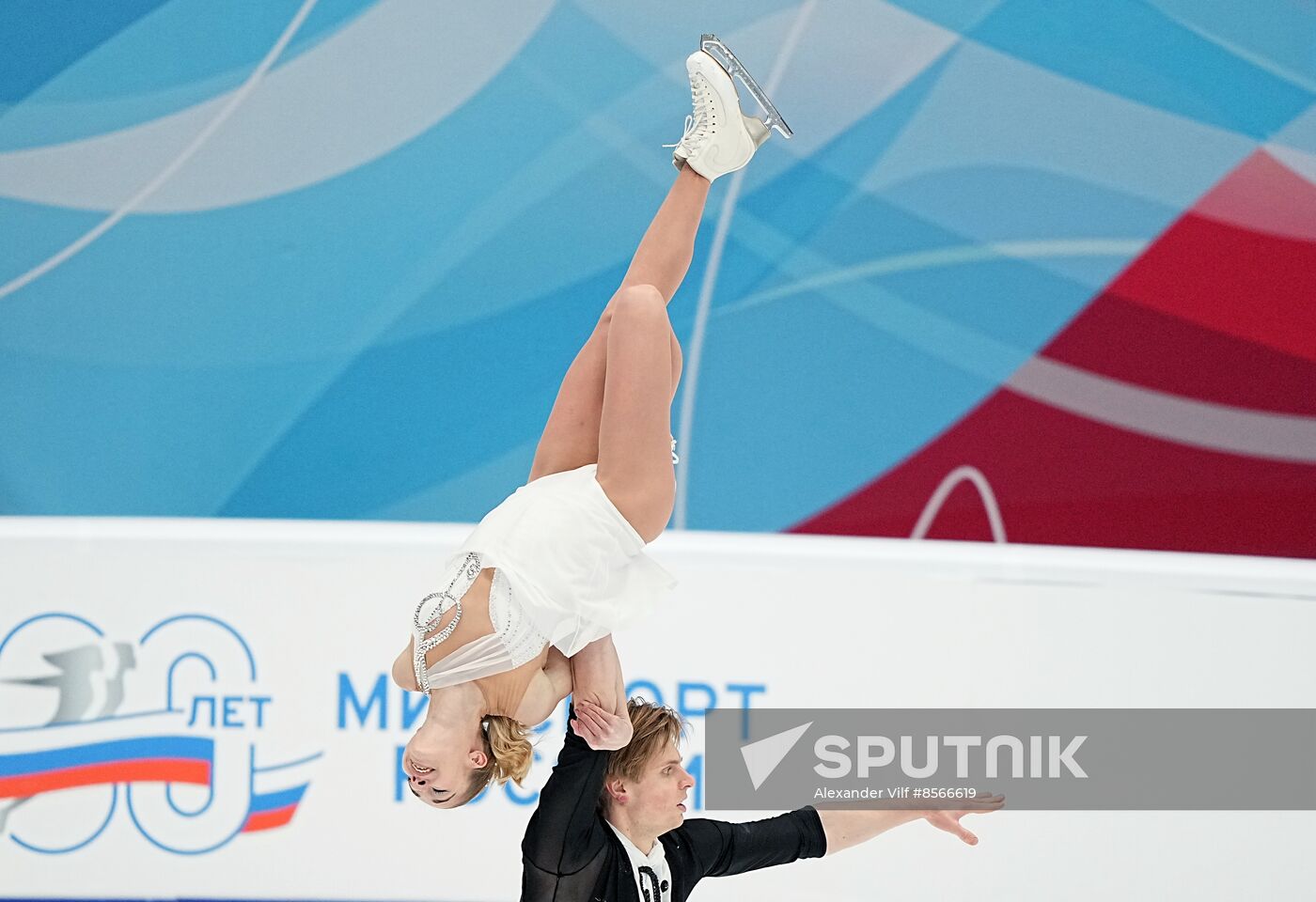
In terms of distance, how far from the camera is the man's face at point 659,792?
2.86 m

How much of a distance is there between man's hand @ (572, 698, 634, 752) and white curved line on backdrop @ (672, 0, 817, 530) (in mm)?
2411

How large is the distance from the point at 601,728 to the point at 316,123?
10.4 ft

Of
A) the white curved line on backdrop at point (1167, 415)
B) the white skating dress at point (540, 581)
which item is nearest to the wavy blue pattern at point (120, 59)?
the white skating dress at point (540, 581)

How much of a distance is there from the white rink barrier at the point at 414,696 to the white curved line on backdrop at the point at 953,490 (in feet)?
3.78

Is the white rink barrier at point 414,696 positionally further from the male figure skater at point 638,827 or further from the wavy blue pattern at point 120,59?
the wavy blue pattern at point 120,59

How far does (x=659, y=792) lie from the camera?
286cm

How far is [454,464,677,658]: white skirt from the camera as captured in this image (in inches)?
108

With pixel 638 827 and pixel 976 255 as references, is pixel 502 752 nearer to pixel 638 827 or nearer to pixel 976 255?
pixel 638 827

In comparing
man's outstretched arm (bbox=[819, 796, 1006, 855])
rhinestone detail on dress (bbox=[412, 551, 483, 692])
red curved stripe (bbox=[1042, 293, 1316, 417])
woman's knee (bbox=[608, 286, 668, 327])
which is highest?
red curved stripe (bbox=[1042, 293, 1316, 417])

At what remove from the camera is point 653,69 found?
4.99 meters

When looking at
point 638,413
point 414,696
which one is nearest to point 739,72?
point 638,413

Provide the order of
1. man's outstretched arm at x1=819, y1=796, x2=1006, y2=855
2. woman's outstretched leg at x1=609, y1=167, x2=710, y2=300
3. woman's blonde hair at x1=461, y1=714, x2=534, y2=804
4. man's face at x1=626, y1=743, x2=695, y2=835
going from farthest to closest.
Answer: man's outstretched arm at x1=819, y1=796, x2=1006, y2=855 → woman's outstretched leg at x1=609, y1=167, x2=710, y2=300 → man's face at x1=626, y1=743, x2=695, y2=835 → woman's blonde hair at x1=461, y1=714, x2=534, y2=804

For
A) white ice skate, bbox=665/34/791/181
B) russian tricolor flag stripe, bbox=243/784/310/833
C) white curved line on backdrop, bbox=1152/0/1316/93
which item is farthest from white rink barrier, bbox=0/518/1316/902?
white curved line on backdrop, bbox=1152/0/1316/93

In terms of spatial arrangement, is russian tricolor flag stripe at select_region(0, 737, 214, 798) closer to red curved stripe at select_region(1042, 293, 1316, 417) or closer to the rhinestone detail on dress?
the rhinestone detail on dress
